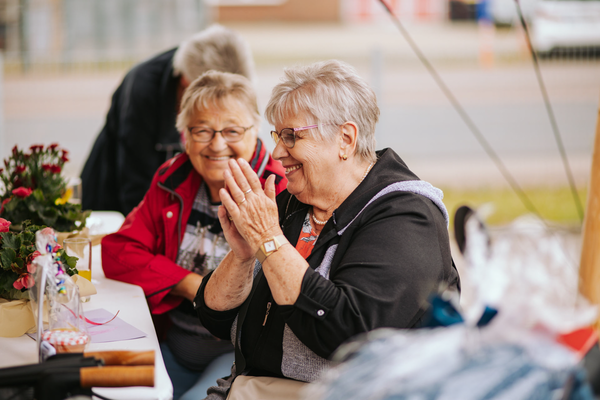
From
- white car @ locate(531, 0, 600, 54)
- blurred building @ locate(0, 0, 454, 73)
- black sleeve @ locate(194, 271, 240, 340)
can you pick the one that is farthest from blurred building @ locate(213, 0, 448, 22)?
black sleeve @ locate(194, 271, 240, 340)

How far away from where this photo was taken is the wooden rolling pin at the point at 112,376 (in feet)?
4.28

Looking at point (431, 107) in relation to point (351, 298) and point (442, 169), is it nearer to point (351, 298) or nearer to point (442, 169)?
point (442, 169)

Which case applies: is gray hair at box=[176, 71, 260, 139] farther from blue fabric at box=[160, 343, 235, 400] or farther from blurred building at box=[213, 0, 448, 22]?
blurred building at box=[213, 0, 448, 22]

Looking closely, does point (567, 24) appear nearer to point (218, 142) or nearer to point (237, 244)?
point (218, 142)

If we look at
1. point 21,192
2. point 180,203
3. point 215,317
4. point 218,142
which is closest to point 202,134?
point 218,142

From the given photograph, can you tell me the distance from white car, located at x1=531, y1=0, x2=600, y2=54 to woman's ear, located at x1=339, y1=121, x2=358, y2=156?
902 cm

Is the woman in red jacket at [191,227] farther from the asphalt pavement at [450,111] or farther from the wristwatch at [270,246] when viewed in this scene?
the asphalt pavement at [450,111]

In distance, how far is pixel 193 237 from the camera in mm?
2543

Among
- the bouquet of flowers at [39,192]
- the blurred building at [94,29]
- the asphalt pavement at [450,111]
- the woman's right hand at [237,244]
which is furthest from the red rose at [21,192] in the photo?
the blurred building at [94,29]

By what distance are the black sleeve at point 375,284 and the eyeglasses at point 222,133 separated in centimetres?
91

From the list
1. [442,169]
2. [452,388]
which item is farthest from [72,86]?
[452,388]

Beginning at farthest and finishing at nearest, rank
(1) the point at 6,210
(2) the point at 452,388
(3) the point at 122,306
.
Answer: (1) the point at 6,210
(3) the point at 122,306
(2) the point at 452,388

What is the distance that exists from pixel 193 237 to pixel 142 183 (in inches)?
49.3

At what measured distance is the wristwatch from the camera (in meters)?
1.71
